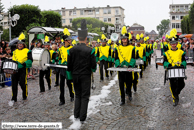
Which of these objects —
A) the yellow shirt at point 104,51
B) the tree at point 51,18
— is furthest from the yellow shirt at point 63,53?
the tree at point 51,18

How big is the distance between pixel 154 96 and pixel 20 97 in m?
4.57

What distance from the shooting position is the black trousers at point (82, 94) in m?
5.75

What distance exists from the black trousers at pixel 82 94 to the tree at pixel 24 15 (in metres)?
25.3

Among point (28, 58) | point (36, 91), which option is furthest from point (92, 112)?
point (36, 91)

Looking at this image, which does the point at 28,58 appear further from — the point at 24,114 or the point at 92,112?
the point at 92,112

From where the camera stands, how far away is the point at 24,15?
3006cm

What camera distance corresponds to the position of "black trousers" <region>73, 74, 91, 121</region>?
5.75m

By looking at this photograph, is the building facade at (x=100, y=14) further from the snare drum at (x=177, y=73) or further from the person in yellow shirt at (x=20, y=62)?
the snare drum at (x=177, y=73)

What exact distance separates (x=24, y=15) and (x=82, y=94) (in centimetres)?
2634

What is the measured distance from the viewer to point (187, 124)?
18.7 feet

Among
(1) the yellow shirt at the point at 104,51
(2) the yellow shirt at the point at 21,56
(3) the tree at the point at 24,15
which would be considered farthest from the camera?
(3) the tree at the point at 24,15

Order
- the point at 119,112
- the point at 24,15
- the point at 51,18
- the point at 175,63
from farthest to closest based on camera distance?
the point at 51,18, the point at 24,15, the point at 175,63, the point at 119,112

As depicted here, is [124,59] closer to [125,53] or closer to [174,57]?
[125,53]

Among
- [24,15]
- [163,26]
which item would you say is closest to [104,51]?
[24,15]
